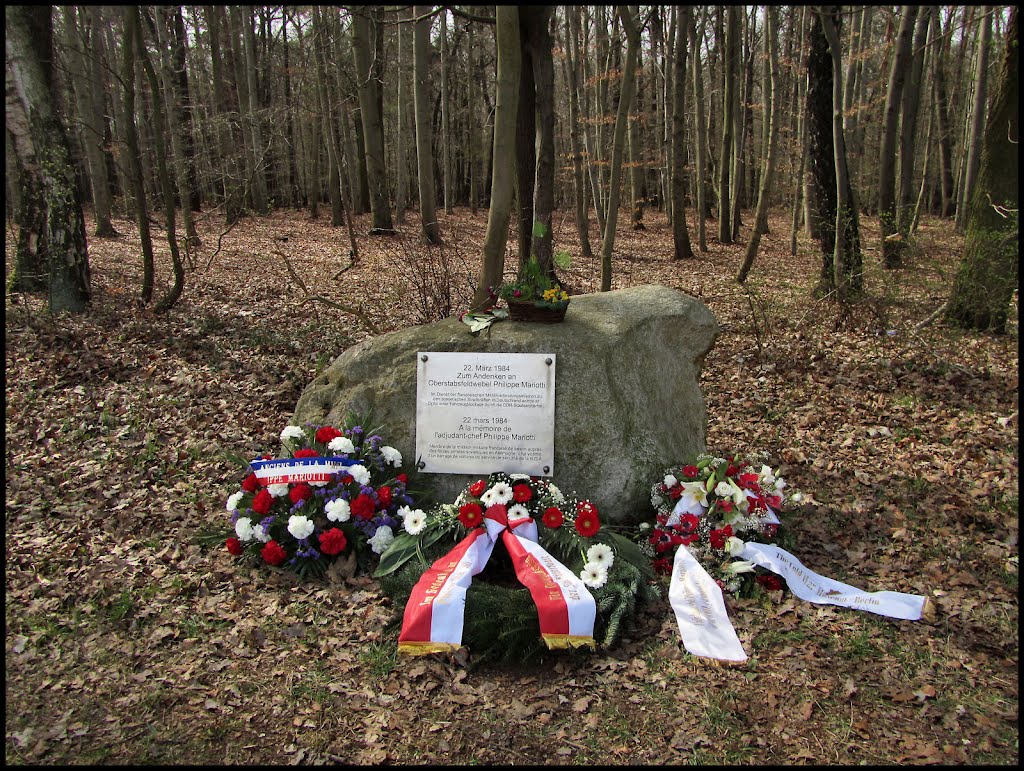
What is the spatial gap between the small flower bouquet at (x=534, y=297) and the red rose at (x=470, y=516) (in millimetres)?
1438

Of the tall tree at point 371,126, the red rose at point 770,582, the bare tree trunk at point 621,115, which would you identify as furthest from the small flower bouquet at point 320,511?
the tall tree at point 371,126

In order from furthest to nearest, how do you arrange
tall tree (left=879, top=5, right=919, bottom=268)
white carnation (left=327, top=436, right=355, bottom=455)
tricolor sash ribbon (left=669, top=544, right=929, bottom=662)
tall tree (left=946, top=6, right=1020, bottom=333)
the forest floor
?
tall tree (left=879, top=5, right=919, bottom=268), tall tree (left=946, top=6, right=1020, bottom=333), white carnation (left=327, top=436, right=355, bottom=455), tricolor sash ribbon (left=669, top=544, right=929, bottom=662), the forest floor

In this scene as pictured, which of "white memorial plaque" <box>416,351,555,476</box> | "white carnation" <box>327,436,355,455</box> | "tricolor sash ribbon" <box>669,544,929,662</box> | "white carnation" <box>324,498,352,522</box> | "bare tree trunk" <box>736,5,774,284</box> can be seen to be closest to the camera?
"tricolor sash ribbon" <box>669,544,929,662</box>

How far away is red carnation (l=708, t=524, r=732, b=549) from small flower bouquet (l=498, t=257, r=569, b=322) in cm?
172

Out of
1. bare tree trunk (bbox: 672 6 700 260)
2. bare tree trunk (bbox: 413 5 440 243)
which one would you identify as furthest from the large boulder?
bare tree trunk (bbox: 413 5 440 243)

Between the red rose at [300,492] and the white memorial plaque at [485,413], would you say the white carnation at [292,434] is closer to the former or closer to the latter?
the red rose at [300,492]

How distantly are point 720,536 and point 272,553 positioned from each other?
8.52ft

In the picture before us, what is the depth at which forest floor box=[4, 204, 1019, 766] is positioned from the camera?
2.78m

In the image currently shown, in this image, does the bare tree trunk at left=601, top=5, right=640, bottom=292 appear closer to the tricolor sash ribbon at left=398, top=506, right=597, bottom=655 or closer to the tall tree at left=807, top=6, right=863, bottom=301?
the tall tree at left=807, top=6, right=863, bottom=301

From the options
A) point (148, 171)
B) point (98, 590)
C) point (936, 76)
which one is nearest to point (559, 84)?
point (936, 76)

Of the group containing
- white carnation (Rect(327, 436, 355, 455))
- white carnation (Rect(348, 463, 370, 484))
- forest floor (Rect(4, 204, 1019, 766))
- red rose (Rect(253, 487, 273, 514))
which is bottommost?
forest floor (Rect(4, 204, 1019, 766))

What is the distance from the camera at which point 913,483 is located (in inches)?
198

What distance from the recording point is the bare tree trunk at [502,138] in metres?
5.64

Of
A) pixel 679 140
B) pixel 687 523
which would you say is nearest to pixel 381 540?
pixel 687 523
